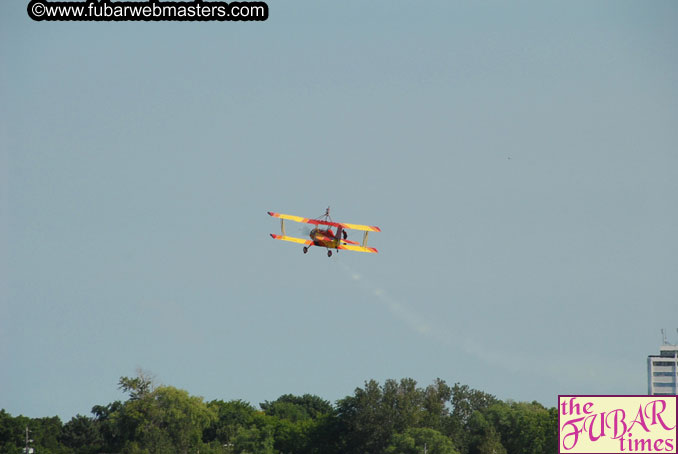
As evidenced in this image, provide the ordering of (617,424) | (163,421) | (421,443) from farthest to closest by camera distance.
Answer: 1. (163,421)
2. (421,443)
3. (617,424)

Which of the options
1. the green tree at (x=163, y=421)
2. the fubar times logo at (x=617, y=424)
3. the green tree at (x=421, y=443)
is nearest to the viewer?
the fubar times logo at (x=617, y=424)

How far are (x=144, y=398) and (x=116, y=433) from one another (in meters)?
14.5

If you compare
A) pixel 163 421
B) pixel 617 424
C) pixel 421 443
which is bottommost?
pixel 617 424

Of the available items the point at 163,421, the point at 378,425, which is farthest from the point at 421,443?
the point at 163,421

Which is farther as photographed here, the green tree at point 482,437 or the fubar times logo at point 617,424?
the green tree at point 482,437

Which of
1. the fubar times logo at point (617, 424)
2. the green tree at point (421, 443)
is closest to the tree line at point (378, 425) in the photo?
the green tree at point (421, 443)

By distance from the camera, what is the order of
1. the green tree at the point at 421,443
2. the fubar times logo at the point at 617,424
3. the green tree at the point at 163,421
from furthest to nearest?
the green tree at the point at 163,421, the green tree at the point at 421,443, the fubar times logo at the point at 617,424

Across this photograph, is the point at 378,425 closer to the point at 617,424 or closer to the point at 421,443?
the point at 421,443

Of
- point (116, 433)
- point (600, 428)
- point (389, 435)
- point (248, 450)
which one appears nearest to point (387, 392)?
point (389, 435)

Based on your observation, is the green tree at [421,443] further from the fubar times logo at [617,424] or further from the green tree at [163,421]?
the fubar times logo at [617,424]

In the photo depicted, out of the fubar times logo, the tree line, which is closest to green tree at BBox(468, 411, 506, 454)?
the tree line

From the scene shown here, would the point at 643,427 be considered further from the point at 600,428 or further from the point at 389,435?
the point at 389,435

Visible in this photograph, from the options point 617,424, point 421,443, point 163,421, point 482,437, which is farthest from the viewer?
point 482,437

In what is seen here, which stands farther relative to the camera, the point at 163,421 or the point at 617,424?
the point at 163,421
